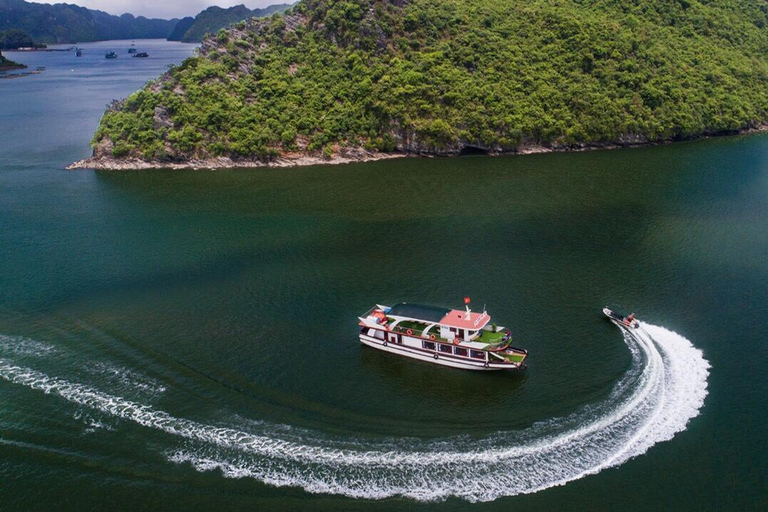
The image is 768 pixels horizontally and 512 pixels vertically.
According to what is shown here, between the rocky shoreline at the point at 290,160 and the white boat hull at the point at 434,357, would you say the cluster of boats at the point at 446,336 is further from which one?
the rocky shoreline at the point at 290,160

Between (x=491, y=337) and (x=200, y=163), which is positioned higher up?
(x=200, y=163)

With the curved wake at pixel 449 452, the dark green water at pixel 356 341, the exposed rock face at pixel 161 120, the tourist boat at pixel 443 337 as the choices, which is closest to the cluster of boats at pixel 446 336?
the tourist boat at pixel 443 337

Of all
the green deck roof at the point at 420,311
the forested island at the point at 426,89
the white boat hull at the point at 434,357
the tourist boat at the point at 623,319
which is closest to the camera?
the white boat hull at the point at 434,357

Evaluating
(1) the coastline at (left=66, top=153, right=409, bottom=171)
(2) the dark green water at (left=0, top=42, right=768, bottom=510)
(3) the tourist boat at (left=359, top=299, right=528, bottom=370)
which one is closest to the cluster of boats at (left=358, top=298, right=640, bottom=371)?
(3) the tourist boat at (left=359, top=299, right=528, bottom=370)

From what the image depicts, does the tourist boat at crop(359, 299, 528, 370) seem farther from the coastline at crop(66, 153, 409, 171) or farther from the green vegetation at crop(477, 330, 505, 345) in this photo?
the coastline at crop(66, 153, 409, 171)

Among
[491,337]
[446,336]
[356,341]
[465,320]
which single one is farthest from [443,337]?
[356,341]

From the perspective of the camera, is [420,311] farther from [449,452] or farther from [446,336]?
[449,452]
